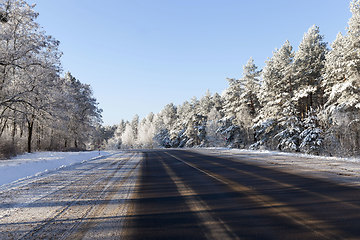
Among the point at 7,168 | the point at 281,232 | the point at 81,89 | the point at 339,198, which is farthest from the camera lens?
the point at 81,89

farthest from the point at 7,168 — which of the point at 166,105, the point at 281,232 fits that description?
the point at 166,105

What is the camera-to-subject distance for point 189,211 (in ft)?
14.1

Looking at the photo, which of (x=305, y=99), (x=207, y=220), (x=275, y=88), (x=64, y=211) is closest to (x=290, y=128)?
(x=275, y=88)

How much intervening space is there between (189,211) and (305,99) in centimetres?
3140

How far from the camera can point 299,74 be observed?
89.2 feet

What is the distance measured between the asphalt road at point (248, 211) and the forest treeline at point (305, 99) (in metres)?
15.4

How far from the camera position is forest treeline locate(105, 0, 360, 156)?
19562mm

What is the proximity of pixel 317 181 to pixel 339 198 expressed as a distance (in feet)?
5.80

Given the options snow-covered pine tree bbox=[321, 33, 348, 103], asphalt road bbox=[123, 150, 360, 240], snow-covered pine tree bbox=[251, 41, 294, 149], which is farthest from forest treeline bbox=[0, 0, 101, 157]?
snow-covered pine tree bbox=[321, 33, 348, 103]

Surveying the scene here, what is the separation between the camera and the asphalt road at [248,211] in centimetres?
328

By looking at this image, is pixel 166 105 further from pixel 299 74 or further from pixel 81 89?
pixel 299 74

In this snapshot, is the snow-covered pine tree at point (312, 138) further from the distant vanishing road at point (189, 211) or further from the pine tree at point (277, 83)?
the distant vanishing road at point (189, 211)

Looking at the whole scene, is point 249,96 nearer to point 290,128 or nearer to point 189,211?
point 290,128

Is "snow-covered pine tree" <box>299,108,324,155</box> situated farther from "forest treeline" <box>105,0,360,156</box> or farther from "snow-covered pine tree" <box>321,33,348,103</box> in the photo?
"snow-covered pine tree" <box>321,33,348,103</box>
